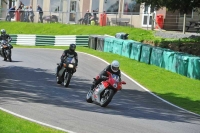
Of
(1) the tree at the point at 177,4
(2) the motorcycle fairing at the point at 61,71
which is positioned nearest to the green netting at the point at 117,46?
(1) the tree at the point at 177,4

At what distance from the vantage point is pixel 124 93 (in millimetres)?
20141

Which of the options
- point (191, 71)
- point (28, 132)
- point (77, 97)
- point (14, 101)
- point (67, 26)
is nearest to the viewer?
point (28, 132)

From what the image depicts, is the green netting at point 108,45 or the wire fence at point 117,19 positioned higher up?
the wire fence at point 117,19

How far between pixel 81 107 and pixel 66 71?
491cm

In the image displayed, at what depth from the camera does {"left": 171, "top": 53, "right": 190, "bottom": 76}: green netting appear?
1015 inches

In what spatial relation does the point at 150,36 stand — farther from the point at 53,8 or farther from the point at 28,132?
the point at 28,132

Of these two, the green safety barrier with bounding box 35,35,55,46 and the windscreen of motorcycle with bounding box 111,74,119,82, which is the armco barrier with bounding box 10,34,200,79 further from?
the windscreen of motorcycle with bounding box 111,74,119,82

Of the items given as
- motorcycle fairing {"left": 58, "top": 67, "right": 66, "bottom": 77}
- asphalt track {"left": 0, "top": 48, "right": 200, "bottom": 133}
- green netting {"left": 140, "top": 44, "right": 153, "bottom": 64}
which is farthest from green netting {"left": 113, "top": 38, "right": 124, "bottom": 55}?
motorcycle fairing {"left": 58, "top": 67, "right": 66, "bottom": 77}

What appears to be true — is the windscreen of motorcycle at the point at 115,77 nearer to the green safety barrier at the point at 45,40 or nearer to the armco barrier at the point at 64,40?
the armco barrier at the point at 64,40

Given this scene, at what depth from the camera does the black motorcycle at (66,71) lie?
65.8ft

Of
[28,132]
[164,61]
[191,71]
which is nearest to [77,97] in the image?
[28,132]

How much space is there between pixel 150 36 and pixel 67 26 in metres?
13.4

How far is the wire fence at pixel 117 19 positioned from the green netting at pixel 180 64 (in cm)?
970

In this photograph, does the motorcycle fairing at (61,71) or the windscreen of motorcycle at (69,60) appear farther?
the motorcycle fairing at (61,71)
